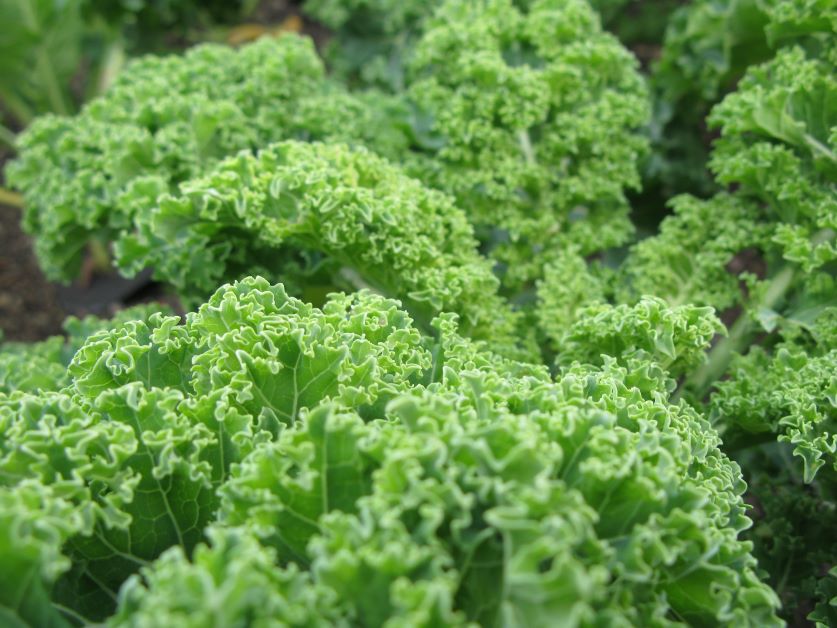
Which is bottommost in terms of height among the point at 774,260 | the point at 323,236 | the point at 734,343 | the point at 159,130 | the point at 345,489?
the point at 734,343

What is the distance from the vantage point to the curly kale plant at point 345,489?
1965mm

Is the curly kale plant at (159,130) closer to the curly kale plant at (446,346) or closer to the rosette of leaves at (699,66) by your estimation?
the curly kale plant at (446,346)

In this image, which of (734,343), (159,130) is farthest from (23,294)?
(734,343)

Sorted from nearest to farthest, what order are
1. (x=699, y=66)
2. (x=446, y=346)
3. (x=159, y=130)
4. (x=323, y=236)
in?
(x=446, y=346) → (x=323, y=236) → (x=159, y=130) → (x=699, y=66)

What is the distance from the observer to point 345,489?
2.31 meters

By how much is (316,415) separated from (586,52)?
262 cm

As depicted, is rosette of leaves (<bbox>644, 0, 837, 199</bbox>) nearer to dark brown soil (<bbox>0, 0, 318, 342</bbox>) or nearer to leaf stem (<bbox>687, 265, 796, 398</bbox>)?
leaf stem (<bbox>687, 265, 796, 398</bbox>)

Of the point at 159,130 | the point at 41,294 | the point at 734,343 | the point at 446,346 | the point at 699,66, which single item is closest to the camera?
the point at 446,346

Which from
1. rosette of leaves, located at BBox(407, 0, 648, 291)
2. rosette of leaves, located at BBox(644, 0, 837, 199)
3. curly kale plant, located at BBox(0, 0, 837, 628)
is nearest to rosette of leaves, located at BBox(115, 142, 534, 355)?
curly kale plant, located at BBox(0, 0, 837, 628)

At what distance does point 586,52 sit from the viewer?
4145mm

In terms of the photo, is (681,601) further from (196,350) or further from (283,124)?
(283,124)

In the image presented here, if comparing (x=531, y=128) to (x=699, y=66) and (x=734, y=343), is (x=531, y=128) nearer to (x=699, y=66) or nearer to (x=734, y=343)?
(x=699, y=66)

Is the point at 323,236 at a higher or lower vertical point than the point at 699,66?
lower

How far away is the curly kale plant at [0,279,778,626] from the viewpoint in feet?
6.45
